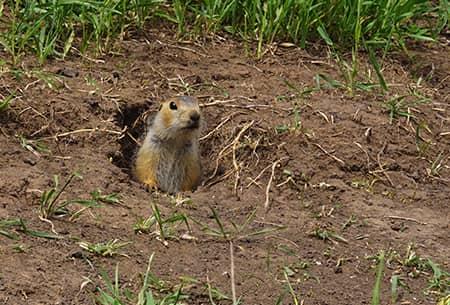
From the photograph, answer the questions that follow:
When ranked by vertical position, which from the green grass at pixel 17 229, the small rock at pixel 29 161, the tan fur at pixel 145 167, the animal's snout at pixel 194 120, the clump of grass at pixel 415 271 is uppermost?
the green grass at pixel 17 229

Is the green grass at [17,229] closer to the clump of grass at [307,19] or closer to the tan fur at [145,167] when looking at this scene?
the tan fur at [145,167]

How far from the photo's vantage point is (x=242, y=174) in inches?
265

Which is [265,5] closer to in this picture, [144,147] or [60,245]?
[144,147]

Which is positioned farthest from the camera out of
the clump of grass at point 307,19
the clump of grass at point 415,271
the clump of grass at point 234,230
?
the clump of grass at point 307,19

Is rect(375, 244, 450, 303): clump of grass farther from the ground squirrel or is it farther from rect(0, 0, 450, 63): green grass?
the ground squirrel

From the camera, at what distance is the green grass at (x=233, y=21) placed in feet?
24.1

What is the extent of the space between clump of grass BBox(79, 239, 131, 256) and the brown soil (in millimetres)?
45

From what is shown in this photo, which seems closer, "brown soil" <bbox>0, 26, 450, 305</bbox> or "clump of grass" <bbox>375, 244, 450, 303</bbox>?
"brown soil" <bbox>0, 26, 450, 305</bbox>

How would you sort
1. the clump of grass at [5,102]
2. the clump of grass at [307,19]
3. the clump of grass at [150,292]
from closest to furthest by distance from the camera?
the clump of grass at [150,292]
the clump of grass at [5,102]
the clump of grass at [307,19]

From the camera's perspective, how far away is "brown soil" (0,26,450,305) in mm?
5109

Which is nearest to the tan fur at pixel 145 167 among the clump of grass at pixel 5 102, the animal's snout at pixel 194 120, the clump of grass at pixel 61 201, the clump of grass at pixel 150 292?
the animal's snout at pixel 194 120

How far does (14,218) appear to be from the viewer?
17.5 ft

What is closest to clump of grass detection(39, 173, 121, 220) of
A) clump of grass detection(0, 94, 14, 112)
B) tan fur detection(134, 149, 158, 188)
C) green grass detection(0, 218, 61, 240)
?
green grass detection(0, 218, 61, 240)

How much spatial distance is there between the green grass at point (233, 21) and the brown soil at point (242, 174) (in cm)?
14
